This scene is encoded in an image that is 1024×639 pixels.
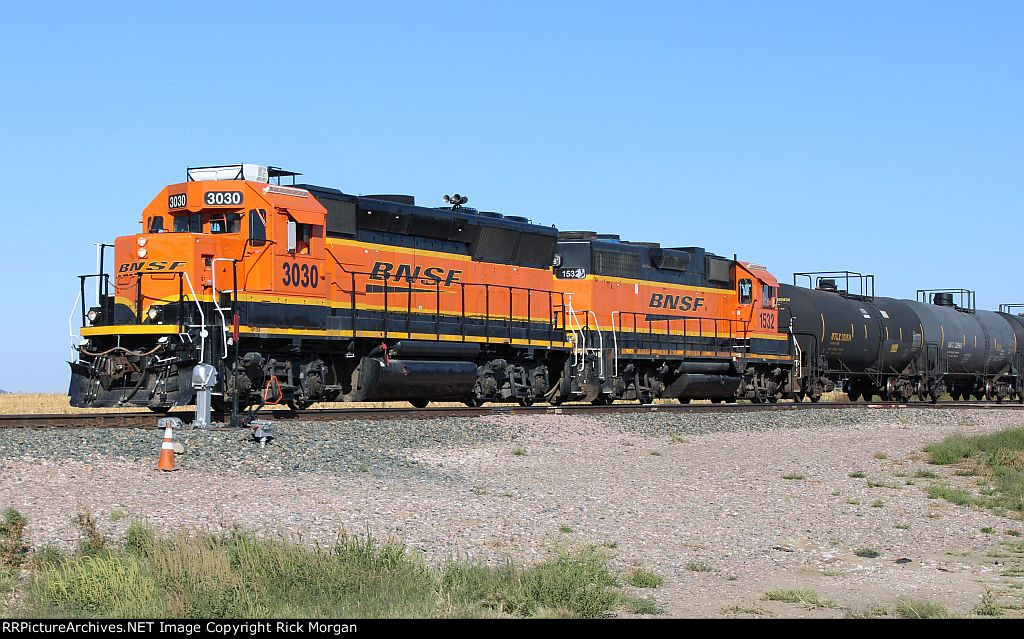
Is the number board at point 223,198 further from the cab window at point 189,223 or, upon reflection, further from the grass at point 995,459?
the grass at point 995,459

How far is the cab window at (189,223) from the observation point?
17375 mm

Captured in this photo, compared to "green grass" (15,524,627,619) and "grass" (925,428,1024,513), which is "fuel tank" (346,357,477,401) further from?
"green grass" (15,524,627,619)

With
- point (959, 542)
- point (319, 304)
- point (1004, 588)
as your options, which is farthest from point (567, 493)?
point (319, 304)

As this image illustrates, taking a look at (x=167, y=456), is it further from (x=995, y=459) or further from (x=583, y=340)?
(x=583, y=340)

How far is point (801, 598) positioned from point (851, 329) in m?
25.3

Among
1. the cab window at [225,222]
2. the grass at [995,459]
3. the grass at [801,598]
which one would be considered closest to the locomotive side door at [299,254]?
the cab window at [225,222]

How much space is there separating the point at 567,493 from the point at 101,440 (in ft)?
17.1

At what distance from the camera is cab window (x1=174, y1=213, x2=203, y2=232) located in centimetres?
1738

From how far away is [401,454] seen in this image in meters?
14.5

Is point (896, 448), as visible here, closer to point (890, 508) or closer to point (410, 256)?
point (890, 508)

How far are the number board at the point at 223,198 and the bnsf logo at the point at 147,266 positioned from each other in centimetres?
121

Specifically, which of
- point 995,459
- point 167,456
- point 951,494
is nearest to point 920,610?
point 951,494

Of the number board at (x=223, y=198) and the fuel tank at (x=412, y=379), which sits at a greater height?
the number board at (x=223, y=198)
